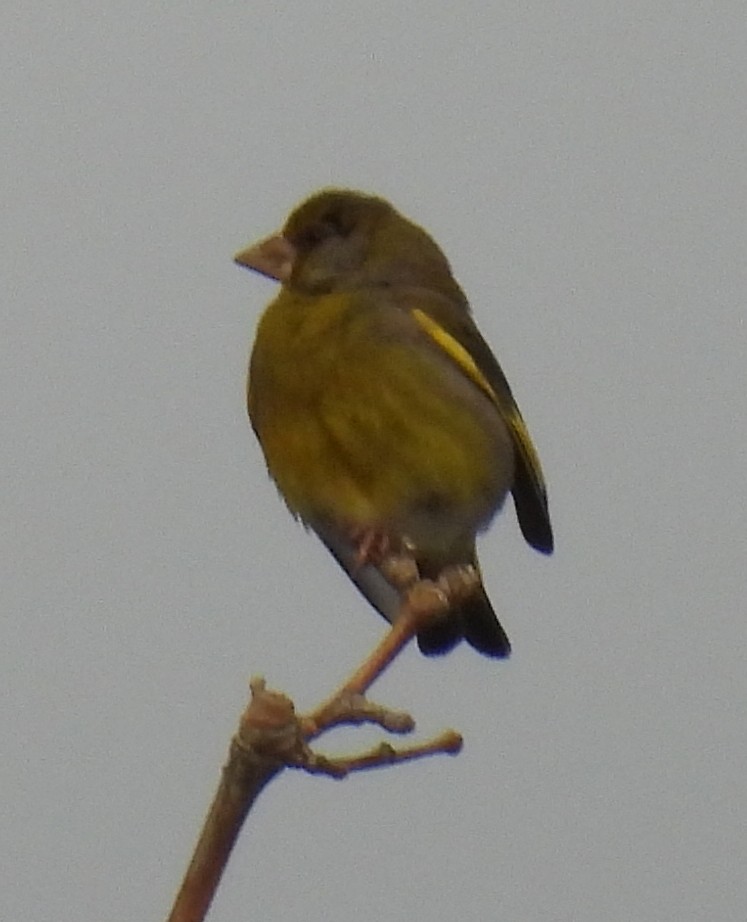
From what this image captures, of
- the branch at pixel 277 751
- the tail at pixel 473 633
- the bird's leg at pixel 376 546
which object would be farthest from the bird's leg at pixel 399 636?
the tail at pixel 473 633

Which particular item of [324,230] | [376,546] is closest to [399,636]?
[376,546]

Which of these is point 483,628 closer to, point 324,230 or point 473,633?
point 473,633

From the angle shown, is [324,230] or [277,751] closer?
[277,751]

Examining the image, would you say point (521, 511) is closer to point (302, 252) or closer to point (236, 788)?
point (302, 252)

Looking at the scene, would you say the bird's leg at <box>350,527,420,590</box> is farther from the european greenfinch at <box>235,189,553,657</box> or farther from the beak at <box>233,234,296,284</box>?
the beak at <box>233,234,296,284</box>

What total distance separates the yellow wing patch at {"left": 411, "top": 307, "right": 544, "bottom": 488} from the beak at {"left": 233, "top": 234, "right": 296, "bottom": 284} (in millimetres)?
93

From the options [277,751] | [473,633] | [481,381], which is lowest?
[277,751]

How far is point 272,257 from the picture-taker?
1064 mm

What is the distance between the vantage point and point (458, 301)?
1178 millimetres

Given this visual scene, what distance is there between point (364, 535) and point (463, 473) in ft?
0.25

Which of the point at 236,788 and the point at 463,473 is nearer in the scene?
the point at 236,788

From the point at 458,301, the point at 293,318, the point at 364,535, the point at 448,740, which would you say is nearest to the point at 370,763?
the point at 448,740

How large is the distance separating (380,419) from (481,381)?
124 millimetres

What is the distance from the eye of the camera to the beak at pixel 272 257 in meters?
1.04
